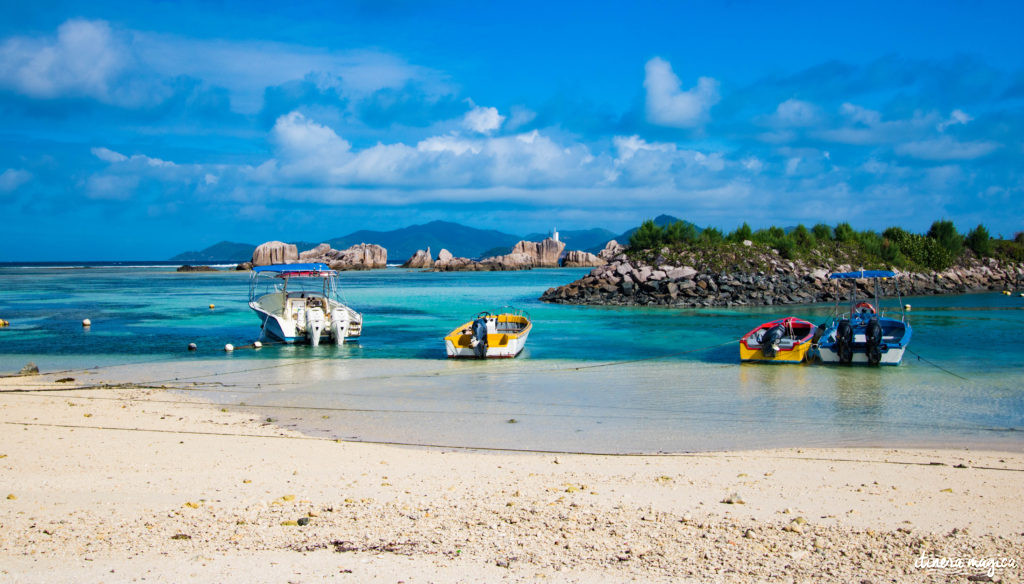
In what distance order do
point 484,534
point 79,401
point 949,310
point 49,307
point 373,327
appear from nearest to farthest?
point 484,534 → point 79,401 → point 373,327 → point 949,310 → point 49,307

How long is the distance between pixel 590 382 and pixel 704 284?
94.6 ft

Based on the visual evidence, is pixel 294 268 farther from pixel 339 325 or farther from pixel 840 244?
pixel 840 244

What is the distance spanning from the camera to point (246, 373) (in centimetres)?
1986

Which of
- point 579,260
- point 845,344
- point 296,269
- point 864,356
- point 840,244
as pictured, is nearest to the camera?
point 864,356

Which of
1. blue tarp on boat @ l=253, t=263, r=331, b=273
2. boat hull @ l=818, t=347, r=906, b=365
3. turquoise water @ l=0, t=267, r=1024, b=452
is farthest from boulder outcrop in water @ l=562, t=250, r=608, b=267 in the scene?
boat hull @ l=818, t=347, r=906, b=365

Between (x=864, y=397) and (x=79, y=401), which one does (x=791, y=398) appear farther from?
(x=79, y=401)

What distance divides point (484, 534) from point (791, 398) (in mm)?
11352

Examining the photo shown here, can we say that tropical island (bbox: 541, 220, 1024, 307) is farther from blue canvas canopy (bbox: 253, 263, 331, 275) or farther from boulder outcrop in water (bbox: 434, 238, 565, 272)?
boulder outcrop in water (bbox: 434, 238, 565, 272)

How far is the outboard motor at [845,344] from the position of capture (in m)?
20.8

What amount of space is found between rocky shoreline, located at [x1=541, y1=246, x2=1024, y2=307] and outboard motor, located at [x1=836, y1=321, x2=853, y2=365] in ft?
73.6

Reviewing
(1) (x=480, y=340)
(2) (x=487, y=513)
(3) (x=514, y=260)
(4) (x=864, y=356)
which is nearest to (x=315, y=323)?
(1) (x=480, y=340)

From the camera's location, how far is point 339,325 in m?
26.2

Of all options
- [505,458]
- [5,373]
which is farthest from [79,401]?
[505,458]

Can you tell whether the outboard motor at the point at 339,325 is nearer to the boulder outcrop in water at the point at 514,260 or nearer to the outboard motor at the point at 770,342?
the outboard motor at the point at 770,342
